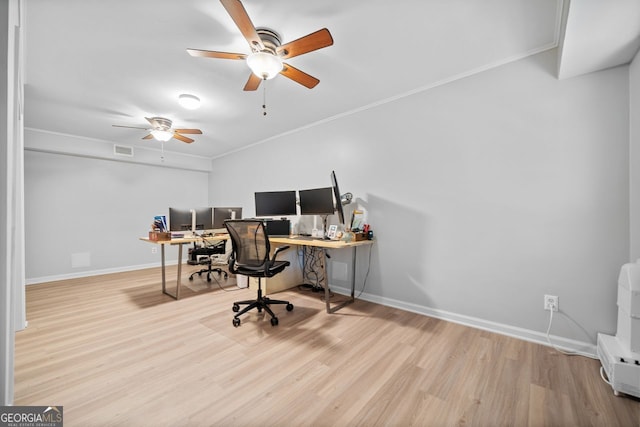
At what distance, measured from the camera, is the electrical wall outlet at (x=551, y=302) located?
203cm

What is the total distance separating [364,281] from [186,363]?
2.13 m

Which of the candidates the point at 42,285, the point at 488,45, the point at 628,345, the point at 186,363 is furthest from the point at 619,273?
the point at 42,285

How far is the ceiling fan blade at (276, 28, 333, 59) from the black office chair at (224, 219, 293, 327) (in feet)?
4.81

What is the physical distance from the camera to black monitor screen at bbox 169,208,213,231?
3629mm

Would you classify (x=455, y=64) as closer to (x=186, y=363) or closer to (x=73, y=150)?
(x=186, y=363)

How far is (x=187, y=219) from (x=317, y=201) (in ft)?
6.82

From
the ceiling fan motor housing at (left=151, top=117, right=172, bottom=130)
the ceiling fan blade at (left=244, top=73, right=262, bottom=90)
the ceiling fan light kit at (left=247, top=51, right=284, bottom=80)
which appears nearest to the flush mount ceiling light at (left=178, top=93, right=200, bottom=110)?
the ceiling fan motor housing at (left=151, top=117, right=172, bottom=130)

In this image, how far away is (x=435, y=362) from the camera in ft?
6.08

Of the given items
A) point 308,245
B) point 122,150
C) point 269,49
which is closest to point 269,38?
point 269,49

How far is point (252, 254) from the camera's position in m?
2.61

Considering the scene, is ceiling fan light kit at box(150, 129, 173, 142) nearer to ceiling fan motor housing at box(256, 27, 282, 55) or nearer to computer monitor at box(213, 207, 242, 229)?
computer monitor at box(213, 207, 242, 229)

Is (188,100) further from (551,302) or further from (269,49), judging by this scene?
(551,302)

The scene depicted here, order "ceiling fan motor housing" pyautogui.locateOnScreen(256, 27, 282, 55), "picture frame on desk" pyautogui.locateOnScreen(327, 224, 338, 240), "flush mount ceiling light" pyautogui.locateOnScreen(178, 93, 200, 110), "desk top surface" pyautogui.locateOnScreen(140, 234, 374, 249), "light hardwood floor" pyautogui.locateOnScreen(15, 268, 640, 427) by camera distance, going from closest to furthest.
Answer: "light hardwood floor" pyautogui.locateOnScreen(15, 268, 640, 427) → "ceiling fan motor housing" pyautogui.locateOnScreen(256, 27, 282, 55) → "desk top surface" pyautogui.locateOnScreen(140, 234, 374, 249) → "flush mount ceiling light" pyautogui.locateOnScreen(178, 93, 200, 110) → "picture frame on desk" pyautogui.locateOnScreen(327, 224, 338, 240)

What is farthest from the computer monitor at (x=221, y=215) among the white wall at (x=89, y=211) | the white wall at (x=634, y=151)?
the white wall at (x=634, y=151)
